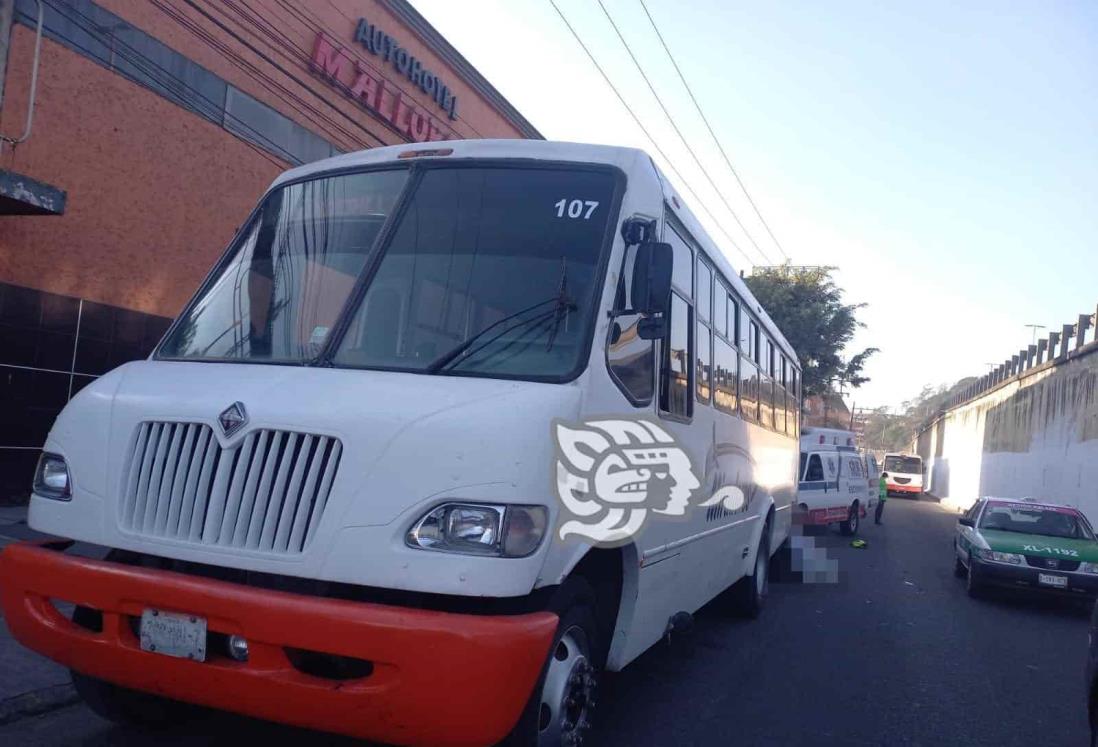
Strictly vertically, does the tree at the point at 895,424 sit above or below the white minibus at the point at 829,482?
above

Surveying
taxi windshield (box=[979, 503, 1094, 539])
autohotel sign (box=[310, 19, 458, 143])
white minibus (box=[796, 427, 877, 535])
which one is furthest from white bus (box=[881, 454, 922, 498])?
autohotel sign (box=[310, 19, 458, 143])

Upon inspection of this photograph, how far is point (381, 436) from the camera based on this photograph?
3416mm

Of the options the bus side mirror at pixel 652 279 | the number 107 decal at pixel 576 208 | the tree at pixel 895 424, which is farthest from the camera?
the tree at pixel 895 424

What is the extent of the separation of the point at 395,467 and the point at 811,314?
30.9 metres

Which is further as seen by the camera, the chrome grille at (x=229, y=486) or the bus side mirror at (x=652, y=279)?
→ the bus side mirror at (x=652, y=279)

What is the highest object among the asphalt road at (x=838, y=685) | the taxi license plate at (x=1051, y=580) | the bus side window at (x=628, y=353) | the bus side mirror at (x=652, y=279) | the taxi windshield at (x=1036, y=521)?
the bus side mirror at (x=652, y=279)

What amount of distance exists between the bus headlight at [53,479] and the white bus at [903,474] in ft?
155

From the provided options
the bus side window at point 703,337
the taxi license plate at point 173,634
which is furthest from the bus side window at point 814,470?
the taxi license plate at point 173,634

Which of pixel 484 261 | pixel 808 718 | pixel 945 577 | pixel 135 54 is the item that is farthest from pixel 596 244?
pixel 945 577

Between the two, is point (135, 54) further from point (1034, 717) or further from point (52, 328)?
point (1034, 717)

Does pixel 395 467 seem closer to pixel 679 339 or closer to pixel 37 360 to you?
pixel 679 339

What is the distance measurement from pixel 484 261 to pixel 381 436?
4.17 ft

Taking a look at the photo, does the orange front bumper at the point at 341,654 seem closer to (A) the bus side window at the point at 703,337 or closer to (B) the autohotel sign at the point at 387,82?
(A) the bus side window at the point at 703,337

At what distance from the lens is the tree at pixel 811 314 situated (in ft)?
107
